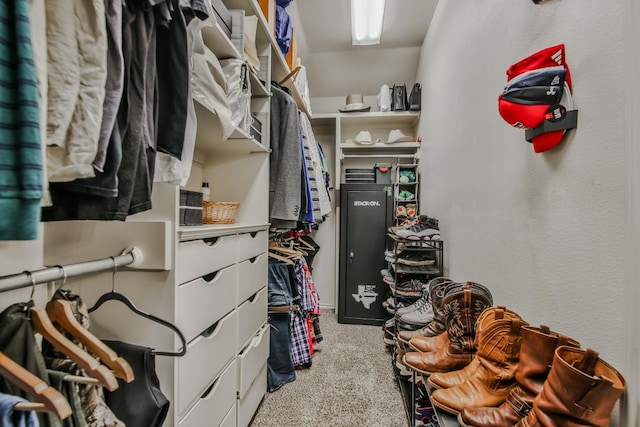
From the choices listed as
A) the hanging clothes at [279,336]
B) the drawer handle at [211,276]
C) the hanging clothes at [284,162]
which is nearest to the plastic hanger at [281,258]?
the hanging clothes at [279,336]

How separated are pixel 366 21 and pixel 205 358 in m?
2.55

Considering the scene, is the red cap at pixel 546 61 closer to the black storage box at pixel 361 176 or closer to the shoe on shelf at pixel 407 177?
the shoe on shelf at pixel 407 177

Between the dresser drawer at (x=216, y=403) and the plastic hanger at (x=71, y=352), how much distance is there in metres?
0.48

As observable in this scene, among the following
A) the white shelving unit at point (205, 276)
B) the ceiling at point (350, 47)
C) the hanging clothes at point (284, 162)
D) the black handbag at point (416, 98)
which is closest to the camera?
the white shelving unit at point (205, 276)

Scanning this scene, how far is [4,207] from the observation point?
15.9 inches

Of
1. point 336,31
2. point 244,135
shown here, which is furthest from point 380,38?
point 244,135

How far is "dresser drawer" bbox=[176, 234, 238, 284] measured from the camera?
96cm

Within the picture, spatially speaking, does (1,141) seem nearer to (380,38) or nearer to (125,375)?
(125,375)

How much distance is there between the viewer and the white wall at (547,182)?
69 cm

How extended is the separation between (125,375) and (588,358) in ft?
3.18

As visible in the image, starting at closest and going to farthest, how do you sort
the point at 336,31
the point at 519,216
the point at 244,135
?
the point at 519,216 → the point at 244,135 → the point at 336,31

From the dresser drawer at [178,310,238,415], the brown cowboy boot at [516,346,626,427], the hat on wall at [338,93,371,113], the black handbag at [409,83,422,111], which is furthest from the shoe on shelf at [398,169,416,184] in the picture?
the brown cowboy boot at [516,346,626,427]

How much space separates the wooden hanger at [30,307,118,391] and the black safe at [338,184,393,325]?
2518mm

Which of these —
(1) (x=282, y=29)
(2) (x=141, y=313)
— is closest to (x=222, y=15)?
(1) (x=282, y=29)
